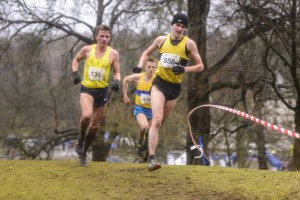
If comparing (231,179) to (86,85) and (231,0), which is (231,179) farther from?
(231,0)

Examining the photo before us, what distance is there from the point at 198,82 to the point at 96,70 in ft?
33.6

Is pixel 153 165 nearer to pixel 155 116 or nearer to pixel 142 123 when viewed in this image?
pixel 155 116

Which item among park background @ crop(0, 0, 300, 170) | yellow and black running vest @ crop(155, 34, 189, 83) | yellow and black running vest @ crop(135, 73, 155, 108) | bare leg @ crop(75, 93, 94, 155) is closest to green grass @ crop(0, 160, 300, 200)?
bare leg @ crop(75, 93, 94, 155)

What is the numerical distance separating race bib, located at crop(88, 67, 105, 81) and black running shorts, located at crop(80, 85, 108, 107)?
7.3 inches

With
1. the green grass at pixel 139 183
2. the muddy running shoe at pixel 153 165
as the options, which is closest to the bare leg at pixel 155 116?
the muddy running shoe at pixel 153 165

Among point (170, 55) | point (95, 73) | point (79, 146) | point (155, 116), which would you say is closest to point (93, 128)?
point (79, 146)

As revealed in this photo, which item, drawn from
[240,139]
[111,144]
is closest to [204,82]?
[240,139]

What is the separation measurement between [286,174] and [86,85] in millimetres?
3267

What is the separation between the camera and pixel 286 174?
22.8 feet

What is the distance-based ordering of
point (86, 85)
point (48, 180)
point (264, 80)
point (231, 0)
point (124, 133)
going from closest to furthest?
point (48, 180) → point (86, 85) → point (231, 0) → point (264, 80) → point (124, 133)

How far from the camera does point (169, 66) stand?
7.18 metres

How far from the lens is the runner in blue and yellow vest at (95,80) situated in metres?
7.69

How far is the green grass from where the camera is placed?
5.73 meters

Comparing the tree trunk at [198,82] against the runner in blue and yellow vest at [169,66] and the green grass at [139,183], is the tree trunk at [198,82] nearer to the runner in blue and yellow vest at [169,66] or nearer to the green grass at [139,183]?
the green grass at [139,183]
